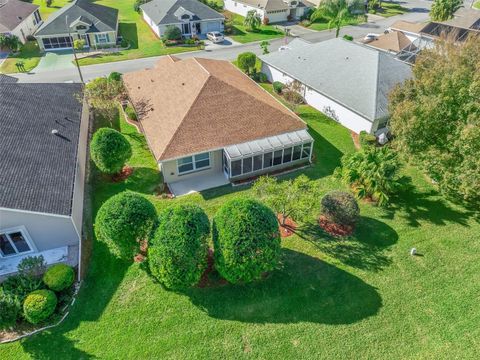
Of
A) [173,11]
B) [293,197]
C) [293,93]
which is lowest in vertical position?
[293,197]

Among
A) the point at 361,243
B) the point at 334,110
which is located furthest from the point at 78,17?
the point at 361,243

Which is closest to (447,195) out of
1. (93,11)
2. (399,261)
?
(399,261)

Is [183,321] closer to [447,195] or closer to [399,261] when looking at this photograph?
[399,261]

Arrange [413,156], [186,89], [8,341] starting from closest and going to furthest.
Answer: [8,341] < [413,156] < [186,89]

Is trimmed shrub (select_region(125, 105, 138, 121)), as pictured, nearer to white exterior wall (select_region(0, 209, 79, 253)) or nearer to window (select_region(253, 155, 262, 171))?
window (select_region(253, 155, 262, 171))

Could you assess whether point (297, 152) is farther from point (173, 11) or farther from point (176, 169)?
point (173, 11)

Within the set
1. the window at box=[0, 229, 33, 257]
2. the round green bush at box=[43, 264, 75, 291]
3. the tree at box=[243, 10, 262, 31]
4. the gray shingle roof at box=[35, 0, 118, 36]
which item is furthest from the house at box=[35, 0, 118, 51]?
the round green bush at box=[43, 264, 75, 291]
